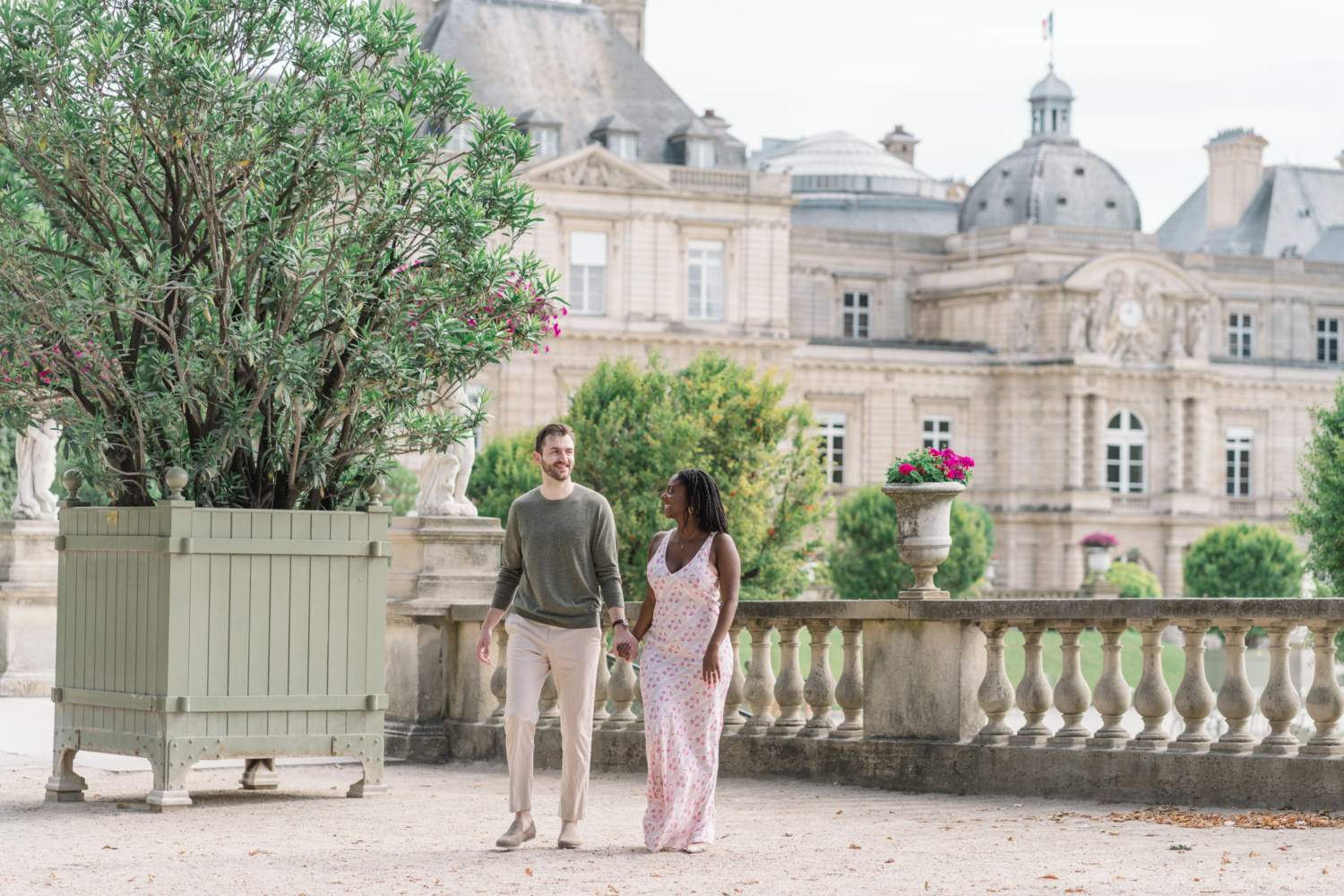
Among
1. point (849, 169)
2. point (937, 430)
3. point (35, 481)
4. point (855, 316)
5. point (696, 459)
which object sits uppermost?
point (849, 169)

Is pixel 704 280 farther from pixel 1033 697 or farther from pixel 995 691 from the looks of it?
pixel 1033 697

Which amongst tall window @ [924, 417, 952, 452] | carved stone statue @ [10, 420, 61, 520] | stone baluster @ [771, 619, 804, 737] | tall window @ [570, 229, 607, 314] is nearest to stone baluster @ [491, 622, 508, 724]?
stone baluster @ [771, 619, 804, 737]

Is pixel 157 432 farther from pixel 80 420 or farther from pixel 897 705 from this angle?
pixel 897 705

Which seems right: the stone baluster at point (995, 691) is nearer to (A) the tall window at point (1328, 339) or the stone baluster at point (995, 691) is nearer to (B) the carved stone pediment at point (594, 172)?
(B) the carved stone pediment at point (594, 172)

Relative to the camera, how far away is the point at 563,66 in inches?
2239

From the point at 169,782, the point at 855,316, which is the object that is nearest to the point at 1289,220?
the point at 855,316

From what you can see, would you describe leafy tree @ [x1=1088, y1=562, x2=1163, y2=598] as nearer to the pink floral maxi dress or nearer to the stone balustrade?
the stone balustrade

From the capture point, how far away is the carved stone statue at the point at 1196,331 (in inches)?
2537

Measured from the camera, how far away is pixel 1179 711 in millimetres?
9344

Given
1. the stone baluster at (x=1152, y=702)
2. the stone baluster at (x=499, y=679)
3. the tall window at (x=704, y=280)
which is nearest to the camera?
the stone baluster at (x=1152, y=702)

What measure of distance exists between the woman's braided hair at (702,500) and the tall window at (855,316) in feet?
193

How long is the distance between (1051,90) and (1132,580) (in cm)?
2284

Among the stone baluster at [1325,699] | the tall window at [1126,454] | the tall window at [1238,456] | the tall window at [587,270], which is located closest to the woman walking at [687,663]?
the stone baluster at [1325,699]

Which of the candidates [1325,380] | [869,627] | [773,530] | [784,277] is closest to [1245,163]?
[1325,380]
